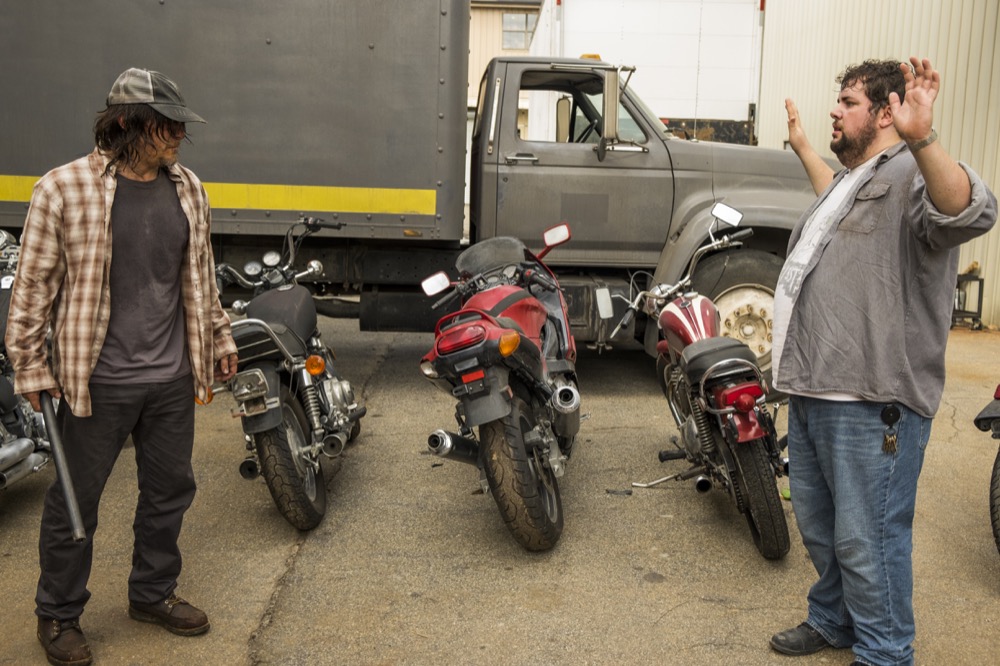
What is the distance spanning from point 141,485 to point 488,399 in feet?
4.19

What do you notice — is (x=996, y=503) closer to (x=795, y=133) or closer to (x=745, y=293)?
(x=795, y=133)

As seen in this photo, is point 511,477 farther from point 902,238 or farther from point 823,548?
point 902,238

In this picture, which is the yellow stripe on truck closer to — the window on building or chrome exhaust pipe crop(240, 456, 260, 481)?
chrome exhaust pipe crop(240, 456, 260, 481)

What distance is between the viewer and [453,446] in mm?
3719

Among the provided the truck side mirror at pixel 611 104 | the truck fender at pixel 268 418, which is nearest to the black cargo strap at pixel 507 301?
the truck fender at pixel 268 418

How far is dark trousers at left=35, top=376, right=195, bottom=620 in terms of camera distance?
3012mm

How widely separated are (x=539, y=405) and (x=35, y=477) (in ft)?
8.83

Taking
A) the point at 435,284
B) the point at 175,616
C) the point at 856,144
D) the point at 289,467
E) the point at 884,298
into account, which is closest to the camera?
the point at 884,298

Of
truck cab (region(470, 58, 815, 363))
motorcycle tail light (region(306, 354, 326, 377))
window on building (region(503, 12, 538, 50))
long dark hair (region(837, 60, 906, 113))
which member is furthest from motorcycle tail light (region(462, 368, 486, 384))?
window on building (region(503, 12, 538, 50))

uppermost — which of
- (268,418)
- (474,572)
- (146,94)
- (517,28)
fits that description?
(517,28)

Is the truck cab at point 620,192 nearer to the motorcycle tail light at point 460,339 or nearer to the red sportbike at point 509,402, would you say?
the red sportbike at point 509,402

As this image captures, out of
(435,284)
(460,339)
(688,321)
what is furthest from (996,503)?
(435,284)

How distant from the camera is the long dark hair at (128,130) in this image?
296 centimetres

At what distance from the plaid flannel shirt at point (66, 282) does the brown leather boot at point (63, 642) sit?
2.40ft
